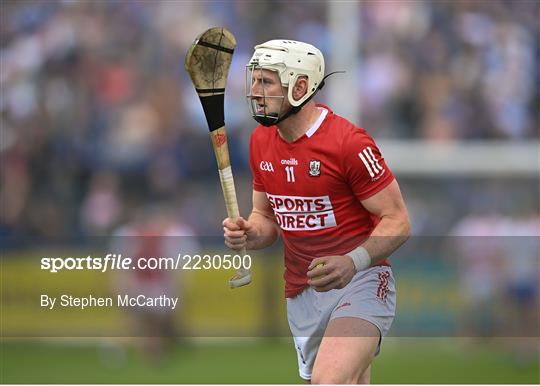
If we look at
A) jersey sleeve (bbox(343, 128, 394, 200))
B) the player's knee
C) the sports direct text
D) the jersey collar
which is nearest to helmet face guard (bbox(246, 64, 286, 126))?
the jersey collar

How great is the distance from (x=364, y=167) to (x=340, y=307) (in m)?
0.68

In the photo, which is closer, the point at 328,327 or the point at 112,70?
the point at 328,327

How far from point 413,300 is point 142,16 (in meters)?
4.62

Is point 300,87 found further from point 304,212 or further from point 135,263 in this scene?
point 135,263

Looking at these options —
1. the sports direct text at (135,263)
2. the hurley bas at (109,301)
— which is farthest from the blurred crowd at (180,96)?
the hurley bas at (109,301)

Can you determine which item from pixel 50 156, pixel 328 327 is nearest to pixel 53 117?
pixel 50 156

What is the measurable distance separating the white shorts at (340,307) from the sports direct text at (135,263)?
4117mm

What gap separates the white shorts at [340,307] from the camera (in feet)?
18.2

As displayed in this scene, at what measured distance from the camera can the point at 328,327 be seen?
5.56 meters

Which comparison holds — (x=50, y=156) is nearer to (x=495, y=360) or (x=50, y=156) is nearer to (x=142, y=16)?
(x=142, y=16)

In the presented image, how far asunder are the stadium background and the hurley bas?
157 mm

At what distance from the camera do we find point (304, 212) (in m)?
5.70

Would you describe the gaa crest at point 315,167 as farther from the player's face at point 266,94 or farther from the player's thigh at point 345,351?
the player's thigh at point 345,351

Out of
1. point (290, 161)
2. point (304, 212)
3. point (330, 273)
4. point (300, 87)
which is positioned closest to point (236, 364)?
point (304, 212)
